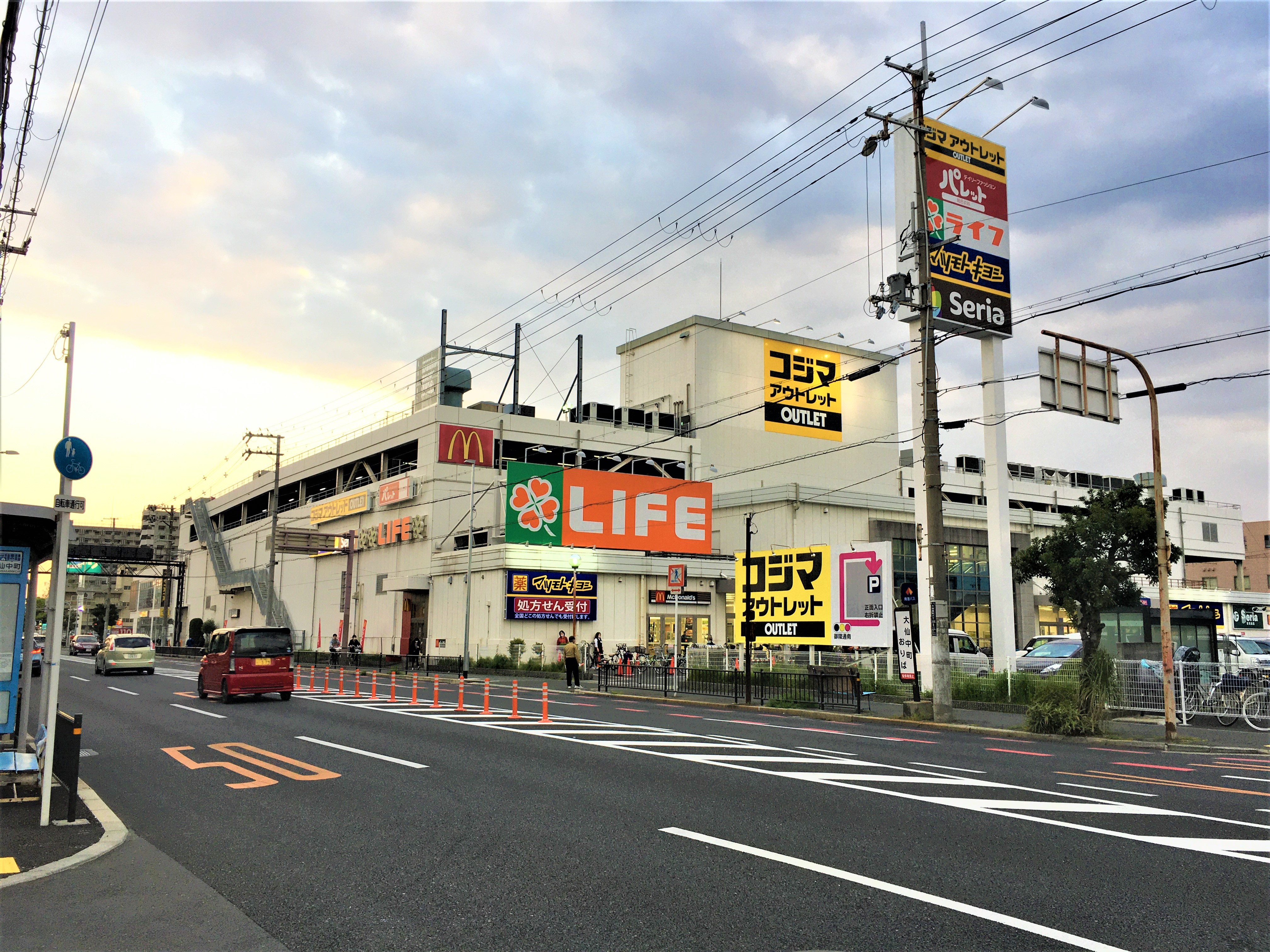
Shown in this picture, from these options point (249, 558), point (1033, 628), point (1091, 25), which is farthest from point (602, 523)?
point (249, 558)

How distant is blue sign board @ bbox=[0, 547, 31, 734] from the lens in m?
11.3

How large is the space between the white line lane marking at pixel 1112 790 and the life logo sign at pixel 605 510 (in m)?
40.5

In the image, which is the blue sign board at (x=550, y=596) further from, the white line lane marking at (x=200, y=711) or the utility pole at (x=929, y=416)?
the utility pole at (x=929, y=416)

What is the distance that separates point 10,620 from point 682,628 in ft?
149

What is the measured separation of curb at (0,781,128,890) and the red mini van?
14068 millimetres

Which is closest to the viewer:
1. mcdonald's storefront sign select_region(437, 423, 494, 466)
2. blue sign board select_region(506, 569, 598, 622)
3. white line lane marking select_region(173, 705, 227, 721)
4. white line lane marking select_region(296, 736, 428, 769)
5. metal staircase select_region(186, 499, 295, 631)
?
white line lane marking select_region(296, 736, 428, 769)

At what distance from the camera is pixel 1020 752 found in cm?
1551

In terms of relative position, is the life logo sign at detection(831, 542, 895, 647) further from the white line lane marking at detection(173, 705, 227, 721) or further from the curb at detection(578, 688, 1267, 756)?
the white line lane marking at detection(173, 705, 227, 721)

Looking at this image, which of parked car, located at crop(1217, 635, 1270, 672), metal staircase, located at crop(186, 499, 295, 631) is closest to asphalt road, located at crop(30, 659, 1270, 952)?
parked car, located at crop(1217, 635, 1270, 672)

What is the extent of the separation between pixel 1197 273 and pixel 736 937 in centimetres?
1580

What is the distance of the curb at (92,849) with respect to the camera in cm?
725

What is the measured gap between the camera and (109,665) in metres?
39.7

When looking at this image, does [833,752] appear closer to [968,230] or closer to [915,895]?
[915,895]

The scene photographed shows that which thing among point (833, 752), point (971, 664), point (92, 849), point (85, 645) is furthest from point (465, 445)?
point (92, 849)
